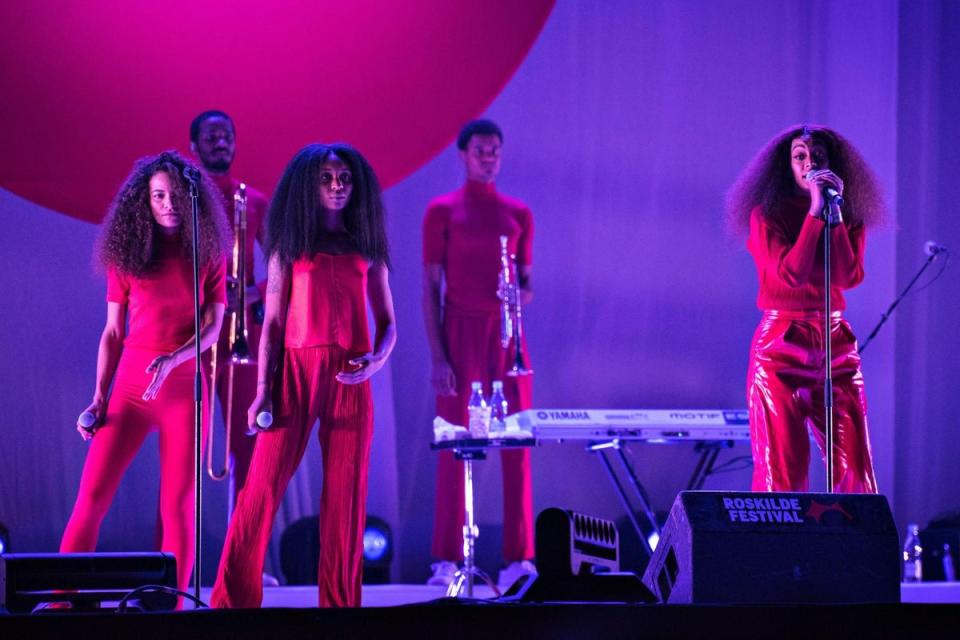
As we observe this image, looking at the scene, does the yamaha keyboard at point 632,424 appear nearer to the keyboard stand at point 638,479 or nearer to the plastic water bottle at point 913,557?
the keyboard stand at point 638,479

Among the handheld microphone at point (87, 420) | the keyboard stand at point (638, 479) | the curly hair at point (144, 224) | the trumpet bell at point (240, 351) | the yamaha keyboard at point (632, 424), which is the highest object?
the curly hair at point (144, 224)

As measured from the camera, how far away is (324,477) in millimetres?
4648

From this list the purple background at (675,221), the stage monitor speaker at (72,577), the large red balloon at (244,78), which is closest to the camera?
the stage monitor speaker at (72,577)

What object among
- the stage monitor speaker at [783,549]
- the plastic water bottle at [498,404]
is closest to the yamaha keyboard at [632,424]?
the plastic water bottle at [498,404]

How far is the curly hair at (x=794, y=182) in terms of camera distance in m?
5.03

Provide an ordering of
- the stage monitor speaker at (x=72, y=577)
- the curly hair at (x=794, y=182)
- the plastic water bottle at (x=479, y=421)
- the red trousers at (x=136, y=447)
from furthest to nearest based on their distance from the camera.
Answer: the plastic water bottle at (x=479, y=421) → the curly hair at (x=794, y=182) → the red trousers at (x=136, y=447) → the stage monitor speaker at (x=72, y=577)

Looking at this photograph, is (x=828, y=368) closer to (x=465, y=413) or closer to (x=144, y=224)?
(x=465, y=413)

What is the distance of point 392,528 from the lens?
22.6ft

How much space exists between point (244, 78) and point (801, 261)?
3.42 meters

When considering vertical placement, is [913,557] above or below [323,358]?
below

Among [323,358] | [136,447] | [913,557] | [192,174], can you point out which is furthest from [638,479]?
[192,174]

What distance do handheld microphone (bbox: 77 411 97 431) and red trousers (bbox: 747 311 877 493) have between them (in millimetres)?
2528

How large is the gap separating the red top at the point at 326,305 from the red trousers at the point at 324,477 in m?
0.05

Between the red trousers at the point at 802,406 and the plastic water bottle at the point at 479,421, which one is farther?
the plastic water bottle at the point at 479,421
